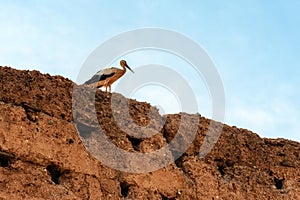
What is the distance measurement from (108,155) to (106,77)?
1.84 meters

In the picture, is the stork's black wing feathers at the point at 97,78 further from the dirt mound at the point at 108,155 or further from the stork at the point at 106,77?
the dirt mound at the point at 108,155

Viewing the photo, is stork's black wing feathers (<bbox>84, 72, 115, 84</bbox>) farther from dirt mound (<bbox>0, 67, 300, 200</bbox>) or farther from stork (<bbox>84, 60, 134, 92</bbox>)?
dirt mound (<bbox>0, 67, 300, 200</bbox>)

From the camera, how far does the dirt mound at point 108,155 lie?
989cm

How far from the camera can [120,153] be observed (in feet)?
35.6

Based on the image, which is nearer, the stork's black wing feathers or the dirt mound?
the dirt mound

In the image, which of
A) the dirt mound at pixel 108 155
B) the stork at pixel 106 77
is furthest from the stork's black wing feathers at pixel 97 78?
the dirt mound at pixel 108 155

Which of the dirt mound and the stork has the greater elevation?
the stork

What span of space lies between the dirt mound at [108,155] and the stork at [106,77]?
0.81 meters

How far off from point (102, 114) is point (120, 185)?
995mm

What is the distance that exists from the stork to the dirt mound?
811 millimetres

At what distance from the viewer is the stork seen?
39.0 feet

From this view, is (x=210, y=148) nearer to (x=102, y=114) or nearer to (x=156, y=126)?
(x=156, y=126)

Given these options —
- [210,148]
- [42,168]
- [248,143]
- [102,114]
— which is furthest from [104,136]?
[248,143]

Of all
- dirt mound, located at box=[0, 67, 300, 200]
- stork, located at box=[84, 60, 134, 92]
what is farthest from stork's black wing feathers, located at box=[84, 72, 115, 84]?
dirt mound, located at box=[0, 67, 300, 200]
